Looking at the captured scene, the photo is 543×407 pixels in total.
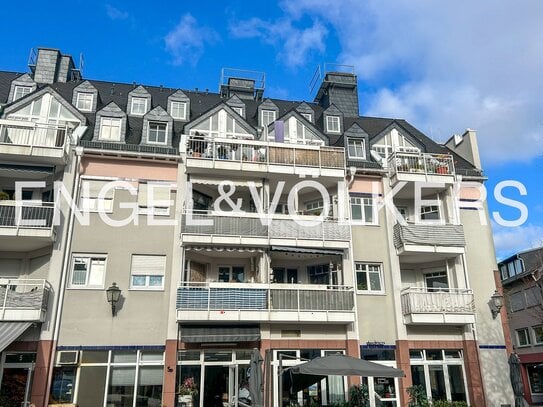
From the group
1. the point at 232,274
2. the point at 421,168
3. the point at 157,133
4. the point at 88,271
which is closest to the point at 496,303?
the point at 421,168

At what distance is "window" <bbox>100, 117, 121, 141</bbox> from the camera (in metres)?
22.0

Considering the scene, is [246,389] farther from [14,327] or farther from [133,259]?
[14,327]

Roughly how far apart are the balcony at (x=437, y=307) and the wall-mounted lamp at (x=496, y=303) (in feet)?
3.67

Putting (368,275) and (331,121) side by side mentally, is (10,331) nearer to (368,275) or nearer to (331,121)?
(368,275)

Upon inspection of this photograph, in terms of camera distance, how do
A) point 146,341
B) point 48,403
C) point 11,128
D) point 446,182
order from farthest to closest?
point 446,182, point 11,128, point 146,341, point 48,403

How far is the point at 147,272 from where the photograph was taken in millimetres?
19641

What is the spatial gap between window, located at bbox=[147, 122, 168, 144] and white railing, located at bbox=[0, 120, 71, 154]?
3.66 m

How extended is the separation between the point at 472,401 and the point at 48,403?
54.5ft

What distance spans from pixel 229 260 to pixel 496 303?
1194cm

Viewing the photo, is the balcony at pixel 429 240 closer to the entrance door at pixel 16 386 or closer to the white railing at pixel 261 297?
the white railing at pixel 261 297

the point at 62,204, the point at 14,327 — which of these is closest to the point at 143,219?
the point at 62,204

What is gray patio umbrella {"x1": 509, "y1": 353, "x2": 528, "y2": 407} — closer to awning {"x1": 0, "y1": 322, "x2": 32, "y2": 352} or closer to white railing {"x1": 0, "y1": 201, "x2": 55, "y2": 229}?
awning {"x1": 0, "y1": 322, "x2": 32, "y2": 352}

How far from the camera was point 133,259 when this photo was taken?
19688mm

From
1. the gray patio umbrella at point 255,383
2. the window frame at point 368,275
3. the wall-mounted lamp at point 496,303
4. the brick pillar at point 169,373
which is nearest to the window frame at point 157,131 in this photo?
the brick pillar at point 169,373
